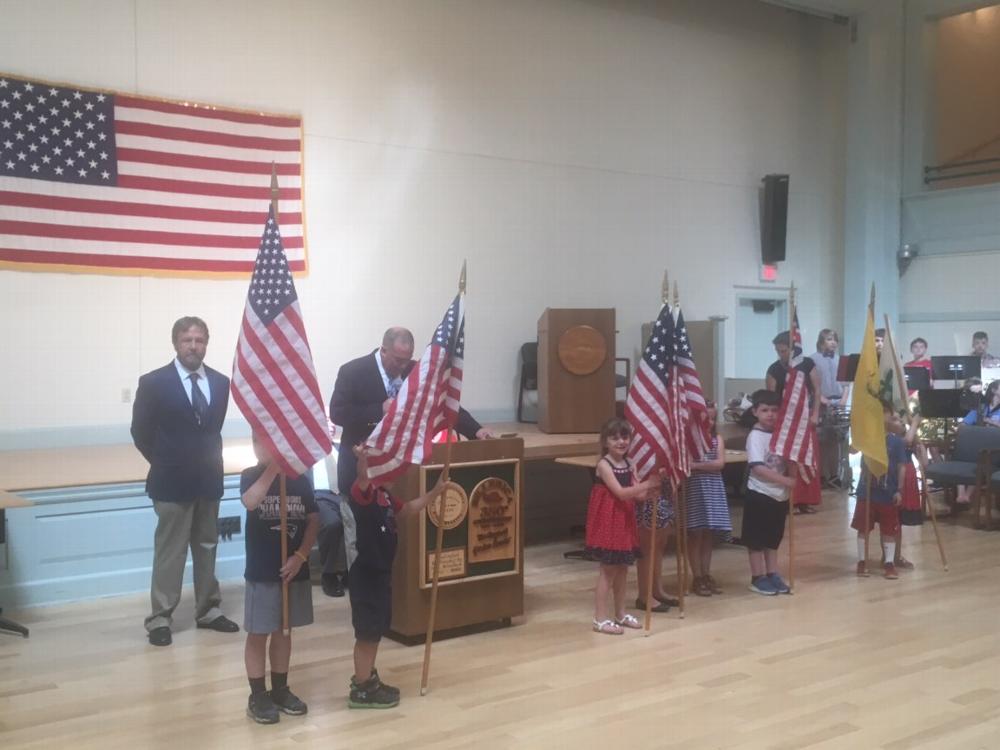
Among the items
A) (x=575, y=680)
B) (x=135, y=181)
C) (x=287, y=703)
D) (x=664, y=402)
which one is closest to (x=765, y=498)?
(x=664, y=402)

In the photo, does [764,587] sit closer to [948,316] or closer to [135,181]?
[135,181]

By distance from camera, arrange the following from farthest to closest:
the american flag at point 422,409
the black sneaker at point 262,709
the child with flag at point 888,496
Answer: the child with flag at point 888,496 < the american flag at point 422,409 < the black sneaker at point 262,709

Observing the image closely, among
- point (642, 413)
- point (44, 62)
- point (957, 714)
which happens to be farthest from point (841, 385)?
point (44, 62)

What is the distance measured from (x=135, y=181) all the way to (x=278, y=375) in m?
4.19

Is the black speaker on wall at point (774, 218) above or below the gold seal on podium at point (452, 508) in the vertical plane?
above

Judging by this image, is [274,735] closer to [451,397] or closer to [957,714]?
[451,397]

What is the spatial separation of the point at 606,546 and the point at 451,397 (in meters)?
1.46

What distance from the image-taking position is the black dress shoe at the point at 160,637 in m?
5.29

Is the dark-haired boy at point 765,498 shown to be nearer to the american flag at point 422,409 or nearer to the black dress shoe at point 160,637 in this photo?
the american flag at point 422,409

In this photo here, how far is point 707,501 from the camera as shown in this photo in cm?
622

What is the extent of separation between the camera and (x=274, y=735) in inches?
157

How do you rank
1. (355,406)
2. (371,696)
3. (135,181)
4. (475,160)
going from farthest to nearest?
(475,160)
(135,181)
(355,406)
(371,696)

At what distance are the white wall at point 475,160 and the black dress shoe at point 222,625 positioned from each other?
254 centimetres

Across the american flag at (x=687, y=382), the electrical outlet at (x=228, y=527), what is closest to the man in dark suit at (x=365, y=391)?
the american flag at (x=687, y=382)
